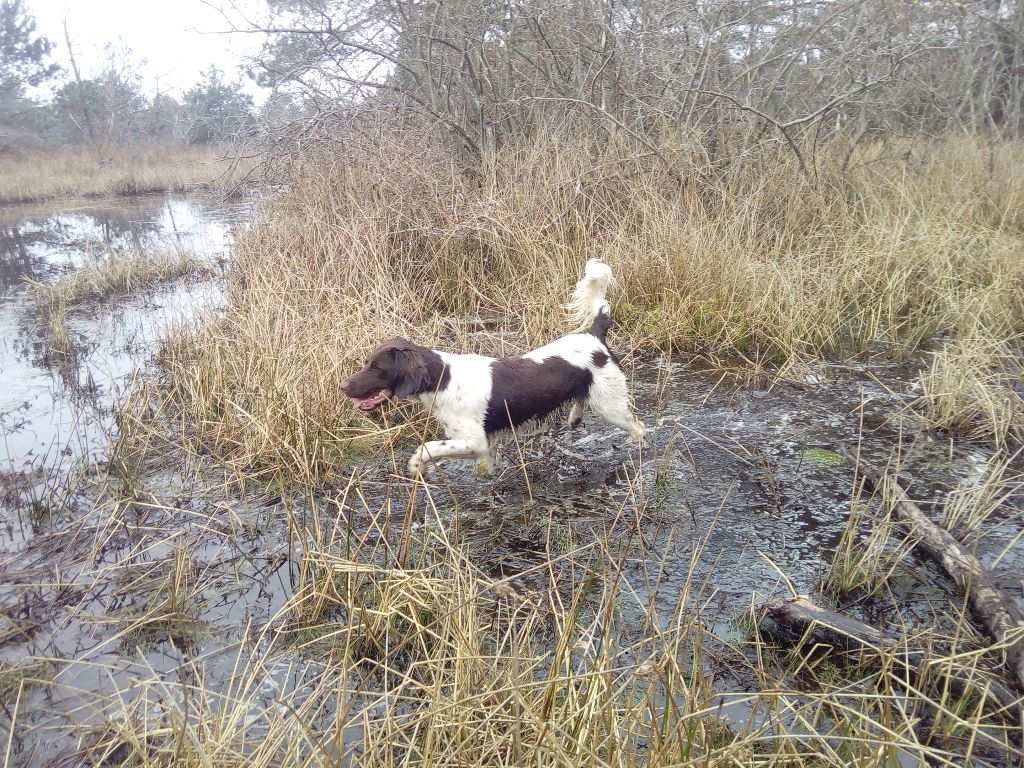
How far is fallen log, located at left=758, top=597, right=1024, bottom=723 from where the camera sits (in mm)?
1986

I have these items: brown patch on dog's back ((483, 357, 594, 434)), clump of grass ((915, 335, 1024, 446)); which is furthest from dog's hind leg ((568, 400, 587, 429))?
clump of grass ((915, 335, 1024, 446))

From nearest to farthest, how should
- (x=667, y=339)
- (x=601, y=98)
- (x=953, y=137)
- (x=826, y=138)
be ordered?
1. (x=667, y=339)
2. (x=601, y=98)
3. (x=826, y=138)
4. (x=953, y=137)

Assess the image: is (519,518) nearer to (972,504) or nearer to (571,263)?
(972,504)

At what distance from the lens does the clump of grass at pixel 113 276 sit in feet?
25.9

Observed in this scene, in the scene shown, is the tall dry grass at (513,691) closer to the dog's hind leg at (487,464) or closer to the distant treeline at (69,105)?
the dog's hind leg at (487,464)

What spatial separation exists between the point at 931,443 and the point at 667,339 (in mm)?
2126

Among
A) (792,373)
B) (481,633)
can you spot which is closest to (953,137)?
(792,373)

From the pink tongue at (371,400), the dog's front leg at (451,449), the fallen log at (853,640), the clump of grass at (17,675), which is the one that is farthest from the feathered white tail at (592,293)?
the clump of grass at (17,675)

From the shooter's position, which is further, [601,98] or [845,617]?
[601,98]

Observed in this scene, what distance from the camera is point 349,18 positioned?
282 inches

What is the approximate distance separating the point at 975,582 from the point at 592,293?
2509mm

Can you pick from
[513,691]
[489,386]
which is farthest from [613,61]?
[513,691]

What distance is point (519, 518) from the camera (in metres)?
3.41

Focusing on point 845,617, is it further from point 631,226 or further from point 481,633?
point 631,226
